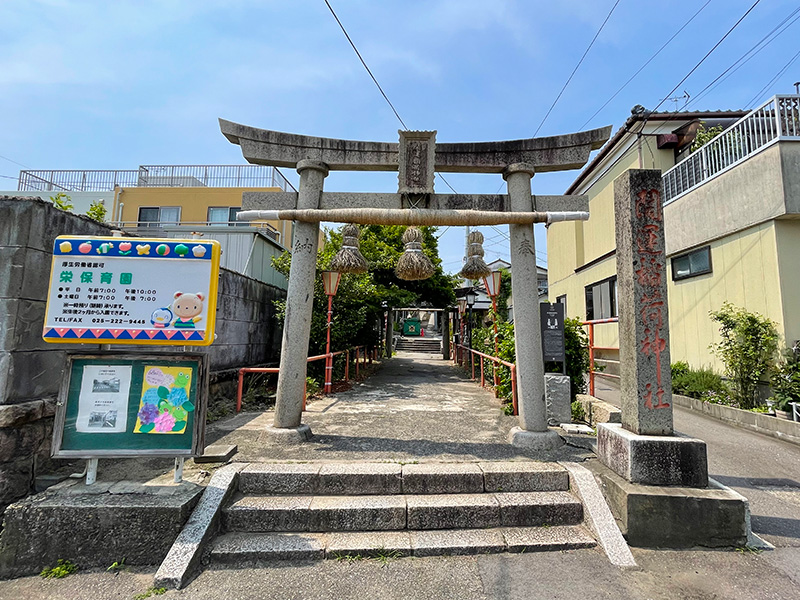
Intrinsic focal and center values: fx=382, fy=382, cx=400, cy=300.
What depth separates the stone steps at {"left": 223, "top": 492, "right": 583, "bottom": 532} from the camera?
360 centimetres

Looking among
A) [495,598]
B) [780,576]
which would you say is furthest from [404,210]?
[780,576]

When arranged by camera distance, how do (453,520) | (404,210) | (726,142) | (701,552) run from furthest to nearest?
(726,142)
(404,210)
(453,520)
(701,552)

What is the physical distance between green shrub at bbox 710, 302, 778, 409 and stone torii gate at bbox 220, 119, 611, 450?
5.66 m

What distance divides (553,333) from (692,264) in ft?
22.7

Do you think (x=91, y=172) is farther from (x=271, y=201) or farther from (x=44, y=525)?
(x=44, y=525)

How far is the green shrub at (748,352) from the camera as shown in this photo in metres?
7.66

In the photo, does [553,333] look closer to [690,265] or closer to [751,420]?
[751,420]

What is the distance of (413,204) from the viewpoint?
5227mm

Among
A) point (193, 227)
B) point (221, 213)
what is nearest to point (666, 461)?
point (193, 227)

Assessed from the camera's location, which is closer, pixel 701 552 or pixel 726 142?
pixel 701 552

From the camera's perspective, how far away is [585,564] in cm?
324

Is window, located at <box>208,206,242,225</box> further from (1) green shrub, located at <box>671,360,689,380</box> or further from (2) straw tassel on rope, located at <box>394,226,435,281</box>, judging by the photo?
(1) green shrub, located at <box>671,360,689,380</box>

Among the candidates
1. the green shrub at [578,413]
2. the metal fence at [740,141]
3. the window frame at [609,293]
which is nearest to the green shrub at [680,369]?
the window frame at [609,293]

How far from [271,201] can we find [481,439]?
4.38 meters
